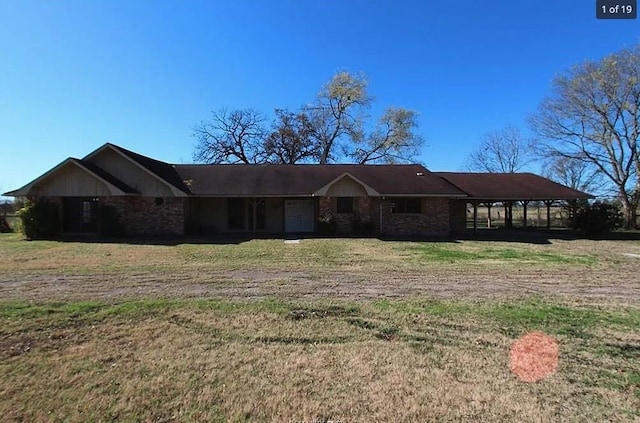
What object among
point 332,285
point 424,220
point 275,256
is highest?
point 424,220

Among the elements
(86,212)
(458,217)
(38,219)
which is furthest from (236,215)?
(458,217)

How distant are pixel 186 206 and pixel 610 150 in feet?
107

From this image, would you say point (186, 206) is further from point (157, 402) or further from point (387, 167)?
point (157, 402)

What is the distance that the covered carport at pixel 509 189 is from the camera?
23703mm

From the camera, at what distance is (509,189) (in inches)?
985

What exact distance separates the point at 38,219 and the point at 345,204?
1507 centimetres

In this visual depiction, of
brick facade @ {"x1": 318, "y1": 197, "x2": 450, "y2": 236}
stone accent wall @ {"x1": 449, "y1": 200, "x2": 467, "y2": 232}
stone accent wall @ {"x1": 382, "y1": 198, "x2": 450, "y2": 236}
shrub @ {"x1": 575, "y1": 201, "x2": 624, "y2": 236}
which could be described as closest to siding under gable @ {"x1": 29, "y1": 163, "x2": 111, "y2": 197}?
brick facade @ {"x1": 318, "y1": 197, "x2": 450, "y2": 236}

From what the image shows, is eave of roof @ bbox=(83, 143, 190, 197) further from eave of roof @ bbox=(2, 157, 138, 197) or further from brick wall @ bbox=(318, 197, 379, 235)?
brick wall @ bbox=(318, 197, 379, 235)

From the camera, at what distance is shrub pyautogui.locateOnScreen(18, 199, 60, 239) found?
1938 cm

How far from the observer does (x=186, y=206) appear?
72.2ft

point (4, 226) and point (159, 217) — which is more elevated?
point (159, 217)

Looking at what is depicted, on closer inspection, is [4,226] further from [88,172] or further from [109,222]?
[109,222]

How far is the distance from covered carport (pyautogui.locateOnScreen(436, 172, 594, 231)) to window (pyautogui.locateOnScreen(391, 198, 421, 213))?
3.12 m

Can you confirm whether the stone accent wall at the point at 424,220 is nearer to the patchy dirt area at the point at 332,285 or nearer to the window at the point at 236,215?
the window at the point at 236,215
